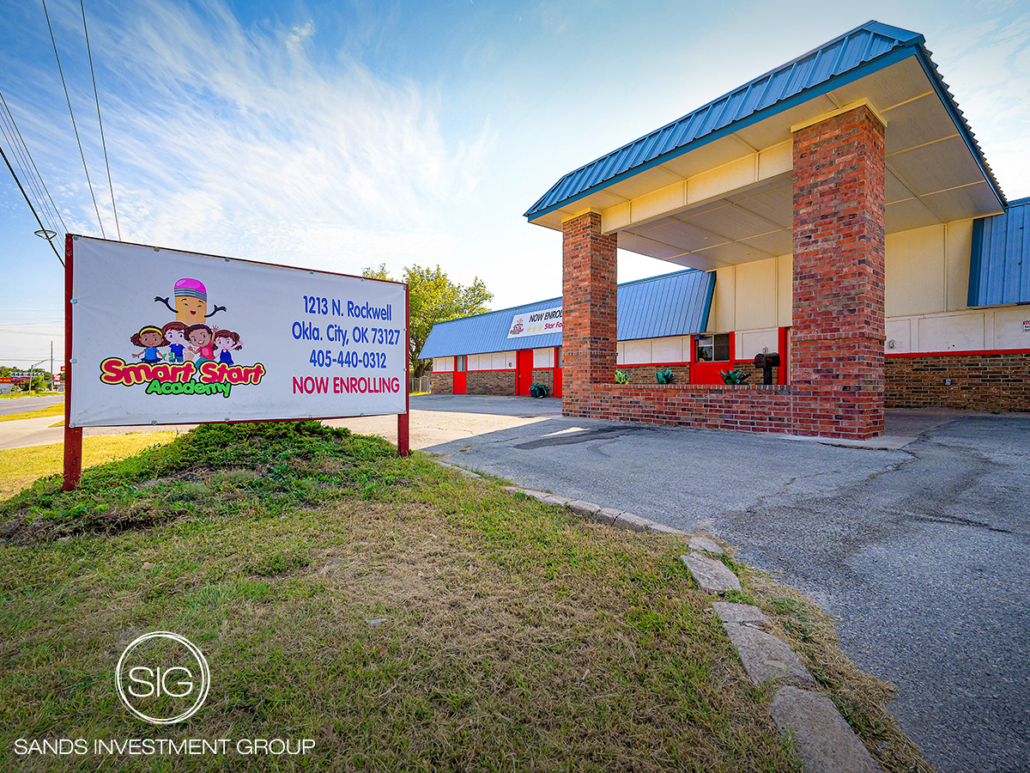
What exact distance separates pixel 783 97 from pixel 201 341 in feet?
28.6

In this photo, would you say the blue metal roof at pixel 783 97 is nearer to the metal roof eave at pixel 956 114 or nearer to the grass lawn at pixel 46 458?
the metal roof eave at pixel 956 114

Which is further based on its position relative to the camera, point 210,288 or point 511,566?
point 210,288

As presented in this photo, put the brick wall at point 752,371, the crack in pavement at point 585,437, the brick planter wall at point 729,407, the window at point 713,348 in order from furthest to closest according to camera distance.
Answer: the window at point 713,348 → the brick wall at point 752,371 → the crack in pavement at point 585,437 → the brick planter wall at point 729,407

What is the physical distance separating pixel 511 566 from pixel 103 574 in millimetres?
2336

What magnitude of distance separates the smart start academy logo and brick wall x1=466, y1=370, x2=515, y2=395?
69.3 feet

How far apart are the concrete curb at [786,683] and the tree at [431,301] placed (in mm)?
38518

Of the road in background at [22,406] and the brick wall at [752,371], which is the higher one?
the brick wall at [752,371]

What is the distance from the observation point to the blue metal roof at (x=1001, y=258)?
9852 mm

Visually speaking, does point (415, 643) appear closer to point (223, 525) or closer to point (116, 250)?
point (223, 525)

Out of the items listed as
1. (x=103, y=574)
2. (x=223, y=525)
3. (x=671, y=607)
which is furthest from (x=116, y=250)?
(x=671, y=607)

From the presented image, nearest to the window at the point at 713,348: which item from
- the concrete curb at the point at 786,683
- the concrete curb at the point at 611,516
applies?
the concrete curb at the point at 611,516

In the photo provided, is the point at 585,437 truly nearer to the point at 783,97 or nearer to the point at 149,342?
the point at 149,342

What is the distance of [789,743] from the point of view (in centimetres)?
134

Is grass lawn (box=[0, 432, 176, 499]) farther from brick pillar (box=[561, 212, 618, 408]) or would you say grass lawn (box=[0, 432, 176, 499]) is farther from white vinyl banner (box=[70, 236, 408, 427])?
brick pillar (box=[561, 212, 618, 408])
